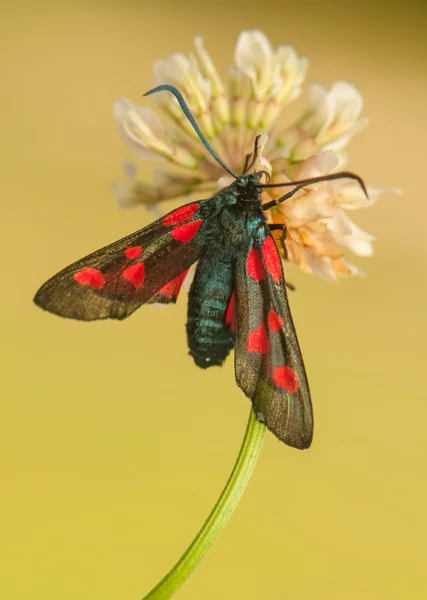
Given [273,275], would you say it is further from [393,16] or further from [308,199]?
[393,16]

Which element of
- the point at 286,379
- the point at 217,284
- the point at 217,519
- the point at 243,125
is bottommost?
the point at 217,519

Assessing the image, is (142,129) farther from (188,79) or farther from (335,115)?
(335,115)

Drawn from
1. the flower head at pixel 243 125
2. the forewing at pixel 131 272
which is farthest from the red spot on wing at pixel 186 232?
the flower head at pixel 243 125

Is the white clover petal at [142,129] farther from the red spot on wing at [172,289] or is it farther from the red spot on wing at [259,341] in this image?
the red spot on wing at [259,341]

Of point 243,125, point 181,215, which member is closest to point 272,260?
point 181,215

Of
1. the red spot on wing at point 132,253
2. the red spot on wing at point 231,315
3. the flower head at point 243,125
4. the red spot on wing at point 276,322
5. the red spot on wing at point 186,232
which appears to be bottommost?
the red spot on wing at point 276,322

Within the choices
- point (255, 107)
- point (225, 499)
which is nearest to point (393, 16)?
point (255, 107)
